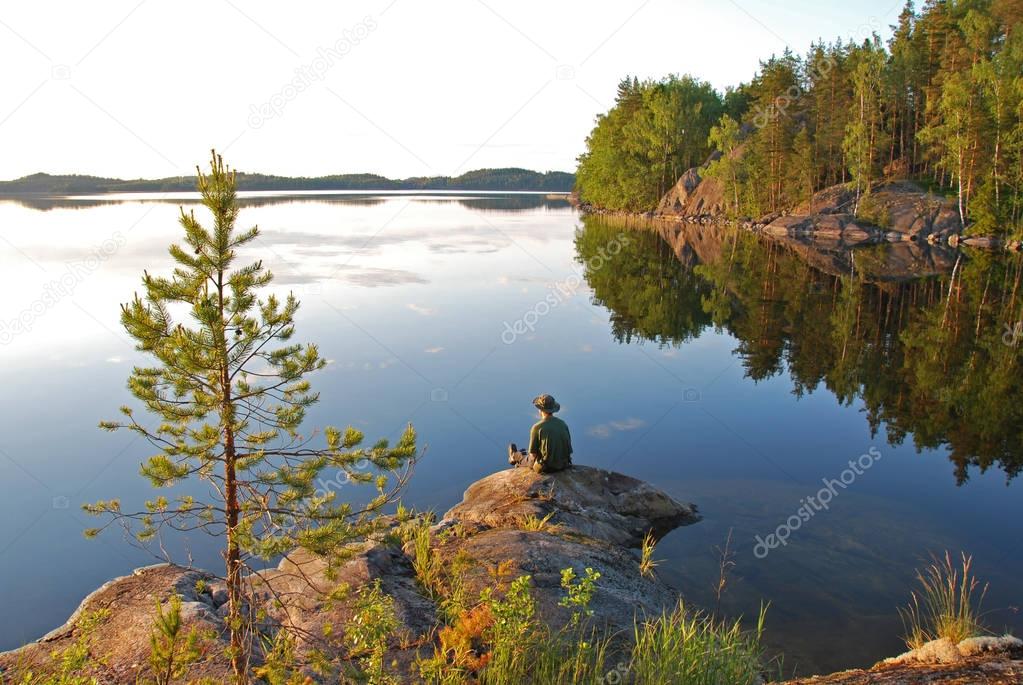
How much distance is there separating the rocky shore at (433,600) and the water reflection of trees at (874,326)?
29.4 ft

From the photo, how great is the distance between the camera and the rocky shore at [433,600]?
18.6 ft

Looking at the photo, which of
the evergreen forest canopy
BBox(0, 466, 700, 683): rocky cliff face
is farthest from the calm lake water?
the evergreen forest canopy

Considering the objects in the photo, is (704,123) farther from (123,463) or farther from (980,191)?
(123,463)

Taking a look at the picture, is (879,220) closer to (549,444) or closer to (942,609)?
(549,444)

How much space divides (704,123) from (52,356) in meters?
88.5

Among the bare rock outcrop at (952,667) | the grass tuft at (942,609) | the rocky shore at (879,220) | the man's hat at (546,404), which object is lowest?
the grass tuft at (942,609)

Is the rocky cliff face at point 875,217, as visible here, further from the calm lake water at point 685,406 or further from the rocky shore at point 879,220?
the calm lake water at point 685,406

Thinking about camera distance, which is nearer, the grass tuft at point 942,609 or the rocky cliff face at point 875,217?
the grass tuft at point 942,609

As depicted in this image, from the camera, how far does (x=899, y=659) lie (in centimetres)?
619

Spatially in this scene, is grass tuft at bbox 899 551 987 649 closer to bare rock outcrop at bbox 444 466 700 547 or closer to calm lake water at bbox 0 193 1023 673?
calm lake water at bbox 0 193 1023 673

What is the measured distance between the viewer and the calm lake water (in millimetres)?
9828

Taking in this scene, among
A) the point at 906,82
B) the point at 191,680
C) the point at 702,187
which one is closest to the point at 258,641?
the point at 191,680

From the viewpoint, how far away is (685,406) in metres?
17.5

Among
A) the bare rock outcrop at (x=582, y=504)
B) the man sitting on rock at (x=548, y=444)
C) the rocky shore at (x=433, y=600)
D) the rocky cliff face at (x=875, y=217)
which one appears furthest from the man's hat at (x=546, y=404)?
Result: the rocky cliff face at (x=875, y=217)
